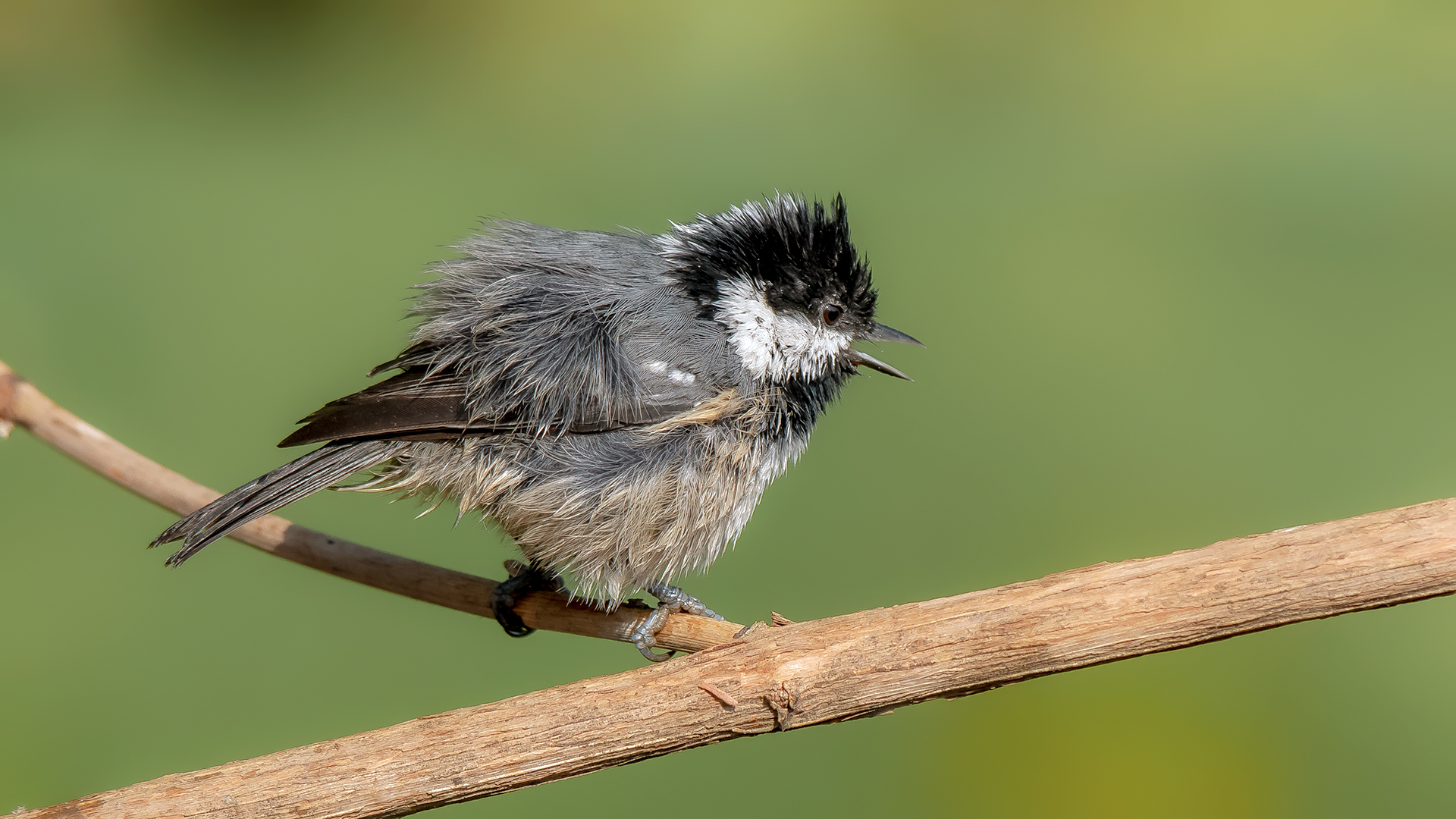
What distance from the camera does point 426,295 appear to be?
1.52 m

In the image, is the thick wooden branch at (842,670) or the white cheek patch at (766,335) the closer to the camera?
the thick wooden branch at (842,670)

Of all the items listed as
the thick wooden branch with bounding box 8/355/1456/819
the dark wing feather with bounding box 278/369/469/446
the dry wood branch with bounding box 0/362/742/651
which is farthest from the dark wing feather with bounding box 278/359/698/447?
the thick wooden branch with bounding box 8/355/1456/819

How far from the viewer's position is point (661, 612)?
57.1 inches

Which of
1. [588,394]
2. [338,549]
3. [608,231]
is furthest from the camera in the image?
[608,231]

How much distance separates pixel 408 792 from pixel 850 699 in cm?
48

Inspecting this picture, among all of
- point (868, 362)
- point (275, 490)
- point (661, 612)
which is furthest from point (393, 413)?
point (868, 362)

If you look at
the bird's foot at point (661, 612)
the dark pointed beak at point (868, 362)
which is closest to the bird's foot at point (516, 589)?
the bird's foot at point (661, 612)

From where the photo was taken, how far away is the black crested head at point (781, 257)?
1456 millimetres

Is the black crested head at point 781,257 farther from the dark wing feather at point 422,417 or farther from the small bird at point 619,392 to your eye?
the dark wing feather at point 422,417

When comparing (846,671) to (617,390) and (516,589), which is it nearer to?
(617,390)

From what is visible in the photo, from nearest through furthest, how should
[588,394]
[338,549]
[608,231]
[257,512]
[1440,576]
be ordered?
[1440,576]
[257,512]
[588,394]
[338,549]
[608,231]

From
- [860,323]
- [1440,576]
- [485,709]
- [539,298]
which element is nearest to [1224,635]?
[1440,576]

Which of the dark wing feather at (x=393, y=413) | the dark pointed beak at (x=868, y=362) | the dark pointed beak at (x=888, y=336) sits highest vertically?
the dark pointed beak at (x=888, y=336)

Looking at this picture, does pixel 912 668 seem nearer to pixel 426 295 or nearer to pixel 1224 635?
pixel 1224 635
